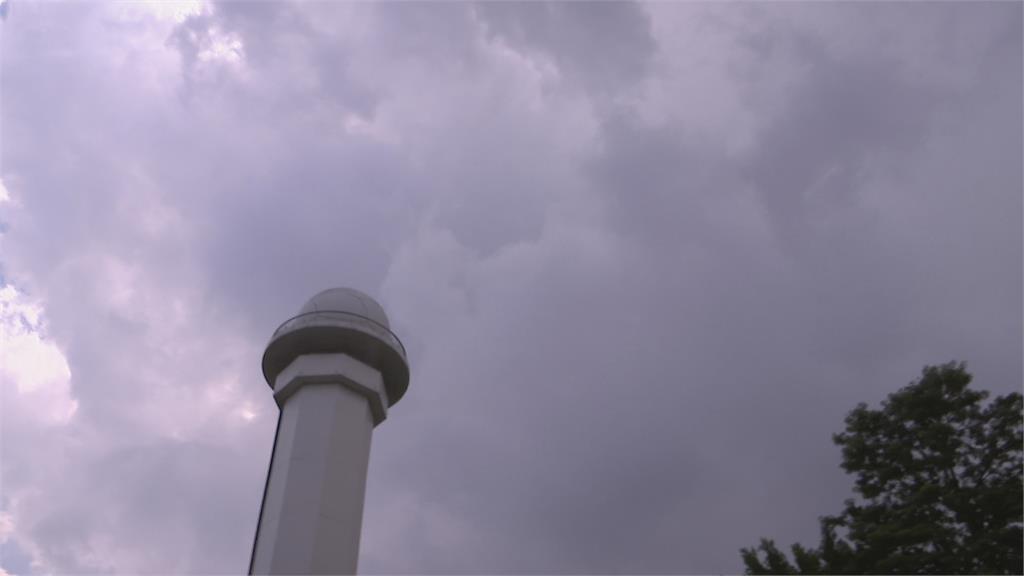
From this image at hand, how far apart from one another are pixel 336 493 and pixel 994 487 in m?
19.6

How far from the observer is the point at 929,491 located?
23266mm

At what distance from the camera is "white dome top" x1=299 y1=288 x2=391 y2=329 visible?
2897cm

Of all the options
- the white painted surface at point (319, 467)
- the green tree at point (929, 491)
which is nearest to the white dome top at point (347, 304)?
the white painted surface at point (319, 467)

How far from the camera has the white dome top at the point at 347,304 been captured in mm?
28969

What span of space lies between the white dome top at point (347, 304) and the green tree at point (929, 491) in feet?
50.5

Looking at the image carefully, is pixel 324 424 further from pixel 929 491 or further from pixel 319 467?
pixel 929 491

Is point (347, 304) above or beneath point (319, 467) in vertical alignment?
above

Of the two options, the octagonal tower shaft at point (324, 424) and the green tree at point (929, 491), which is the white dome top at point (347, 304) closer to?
the octagonal tower shaft at point (324, 424)

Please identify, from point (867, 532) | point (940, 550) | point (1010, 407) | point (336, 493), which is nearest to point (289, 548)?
point (336, 493)

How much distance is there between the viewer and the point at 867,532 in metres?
23.7

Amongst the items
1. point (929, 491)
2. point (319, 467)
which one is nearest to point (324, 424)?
point (319, 467)

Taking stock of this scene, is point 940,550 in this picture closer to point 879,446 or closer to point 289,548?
point 879,446

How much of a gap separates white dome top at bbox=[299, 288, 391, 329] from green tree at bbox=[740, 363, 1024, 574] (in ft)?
50.5

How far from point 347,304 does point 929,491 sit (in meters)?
20.0
